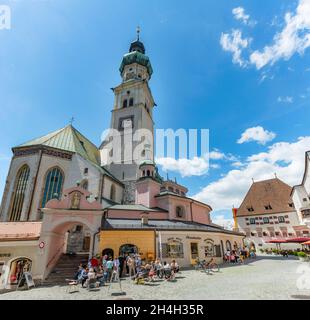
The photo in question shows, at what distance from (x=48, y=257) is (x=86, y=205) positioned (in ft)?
15.6

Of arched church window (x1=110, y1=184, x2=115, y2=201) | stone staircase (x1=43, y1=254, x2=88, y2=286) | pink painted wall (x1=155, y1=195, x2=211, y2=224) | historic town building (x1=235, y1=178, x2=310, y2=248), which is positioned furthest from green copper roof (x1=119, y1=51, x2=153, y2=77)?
stone staircase (x1=43, y1=254, x2=88, y2=286)

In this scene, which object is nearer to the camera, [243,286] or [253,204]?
[243,286]

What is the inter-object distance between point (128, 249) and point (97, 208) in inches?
189

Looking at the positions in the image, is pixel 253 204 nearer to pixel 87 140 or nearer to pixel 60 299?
pixel 87 140

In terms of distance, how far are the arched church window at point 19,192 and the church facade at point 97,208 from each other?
10cm

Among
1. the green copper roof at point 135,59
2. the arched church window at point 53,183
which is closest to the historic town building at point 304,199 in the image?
the green copper roof at point 135,59

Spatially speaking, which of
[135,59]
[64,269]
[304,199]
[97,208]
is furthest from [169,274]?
[135,59]

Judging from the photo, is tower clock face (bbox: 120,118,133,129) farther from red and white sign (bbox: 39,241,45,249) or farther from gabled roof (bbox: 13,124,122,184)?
red and white sign (bbox: 39,241,45,249)

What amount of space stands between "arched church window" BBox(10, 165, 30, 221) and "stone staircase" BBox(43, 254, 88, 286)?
9156mm

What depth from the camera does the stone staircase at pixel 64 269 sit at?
14.3 m

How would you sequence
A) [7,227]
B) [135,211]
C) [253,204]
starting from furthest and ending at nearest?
[253,204]
[135,211]
[7,227]

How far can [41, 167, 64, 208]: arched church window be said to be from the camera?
81.7 ft
